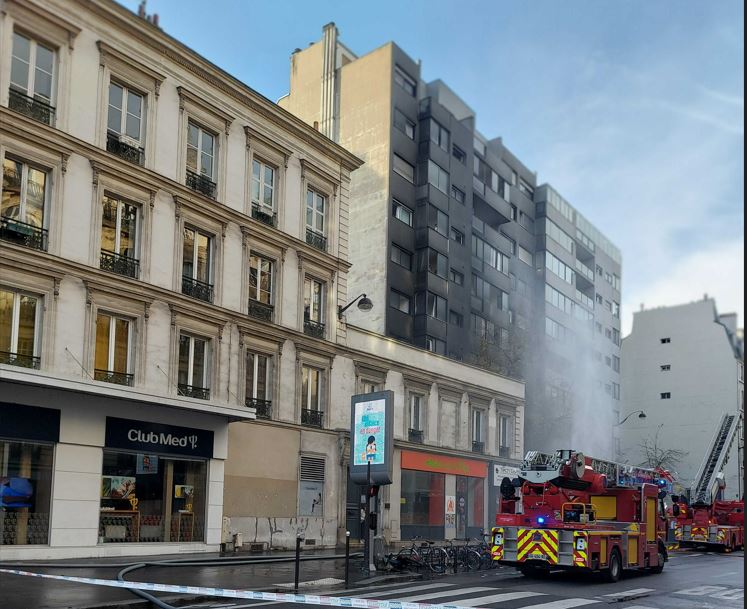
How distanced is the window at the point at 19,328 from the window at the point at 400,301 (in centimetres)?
2787

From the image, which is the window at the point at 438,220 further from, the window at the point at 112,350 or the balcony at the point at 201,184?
the window at the point at 112,350

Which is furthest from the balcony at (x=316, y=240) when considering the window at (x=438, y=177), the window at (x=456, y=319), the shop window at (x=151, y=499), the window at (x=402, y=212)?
the window at (x=456, y=319)

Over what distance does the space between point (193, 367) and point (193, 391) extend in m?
0.75

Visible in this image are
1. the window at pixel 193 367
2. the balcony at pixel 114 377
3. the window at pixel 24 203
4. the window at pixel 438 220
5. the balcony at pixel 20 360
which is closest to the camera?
the balcony at pixel 20 360

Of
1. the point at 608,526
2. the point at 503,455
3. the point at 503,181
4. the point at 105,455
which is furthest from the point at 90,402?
the point at 503,181

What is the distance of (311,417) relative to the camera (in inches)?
1227

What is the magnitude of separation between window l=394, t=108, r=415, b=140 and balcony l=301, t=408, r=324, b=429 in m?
23.4

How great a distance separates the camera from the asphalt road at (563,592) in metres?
15.5

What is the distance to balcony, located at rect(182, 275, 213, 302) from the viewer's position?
87.2ft

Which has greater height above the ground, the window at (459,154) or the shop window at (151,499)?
the window at (459,154)

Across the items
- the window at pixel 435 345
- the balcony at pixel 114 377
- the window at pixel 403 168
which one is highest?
the window at pixel 403 168

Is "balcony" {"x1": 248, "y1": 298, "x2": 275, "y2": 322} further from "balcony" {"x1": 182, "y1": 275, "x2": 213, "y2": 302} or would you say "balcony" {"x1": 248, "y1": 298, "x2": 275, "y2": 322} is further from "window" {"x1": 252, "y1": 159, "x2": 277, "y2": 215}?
"window" {"x1": 252, "y1": 159, "x2": 277, "y2": 215}

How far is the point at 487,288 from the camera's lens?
57.5m

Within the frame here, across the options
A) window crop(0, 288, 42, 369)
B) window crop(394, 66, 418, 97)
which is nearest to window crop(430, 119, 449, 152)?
window crop(394, 66, 418, 97)
